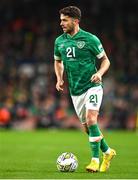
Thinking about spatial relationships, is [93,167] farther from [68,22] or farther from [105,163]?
[68,22]

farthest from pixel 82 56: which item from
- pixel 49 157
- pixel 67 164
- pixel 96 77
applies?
pixel 49 157

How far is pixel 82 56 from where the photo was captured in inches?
449

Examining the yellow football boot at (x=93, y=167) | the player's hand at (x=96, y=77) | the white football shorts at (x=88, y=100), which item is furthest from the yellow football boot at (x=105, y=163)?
the player's hand at (x=96, y=77)

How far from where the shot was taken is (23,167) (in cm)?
1200

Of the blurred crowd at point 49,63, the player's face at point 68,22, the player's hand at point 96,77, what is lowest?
the blurred crowd at point 49,63

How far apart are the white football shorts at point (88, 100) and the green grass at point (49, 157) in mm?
943

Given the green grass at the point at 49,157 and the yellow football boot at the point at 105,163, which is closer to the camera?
the green grass at the point at 49,157

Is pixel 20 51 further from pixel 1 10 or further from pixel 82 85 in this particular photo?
pixel 82 85

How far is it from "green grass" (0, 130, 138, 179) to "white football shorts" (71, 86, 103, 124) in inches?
37.1

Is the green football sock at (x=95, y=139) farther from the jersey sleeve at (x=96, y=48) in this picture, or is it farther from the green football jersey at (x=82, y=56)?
the jersey sleeve at (x=96, y=48)

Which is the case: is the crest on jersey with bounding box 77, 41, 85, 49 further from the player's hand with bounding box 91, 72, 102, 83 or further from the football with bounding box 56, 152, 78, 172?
the football with bounding box 56, 152, 78, 172

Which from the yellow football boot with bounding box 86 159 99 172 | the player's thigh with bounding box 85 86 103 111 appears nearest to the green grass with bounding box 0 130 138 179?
the yellow football boot with bounding box 86 159 99 172

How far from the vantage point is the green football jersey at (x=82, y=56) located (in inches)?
448

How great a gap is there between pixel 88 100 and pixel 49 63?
1849 cm
